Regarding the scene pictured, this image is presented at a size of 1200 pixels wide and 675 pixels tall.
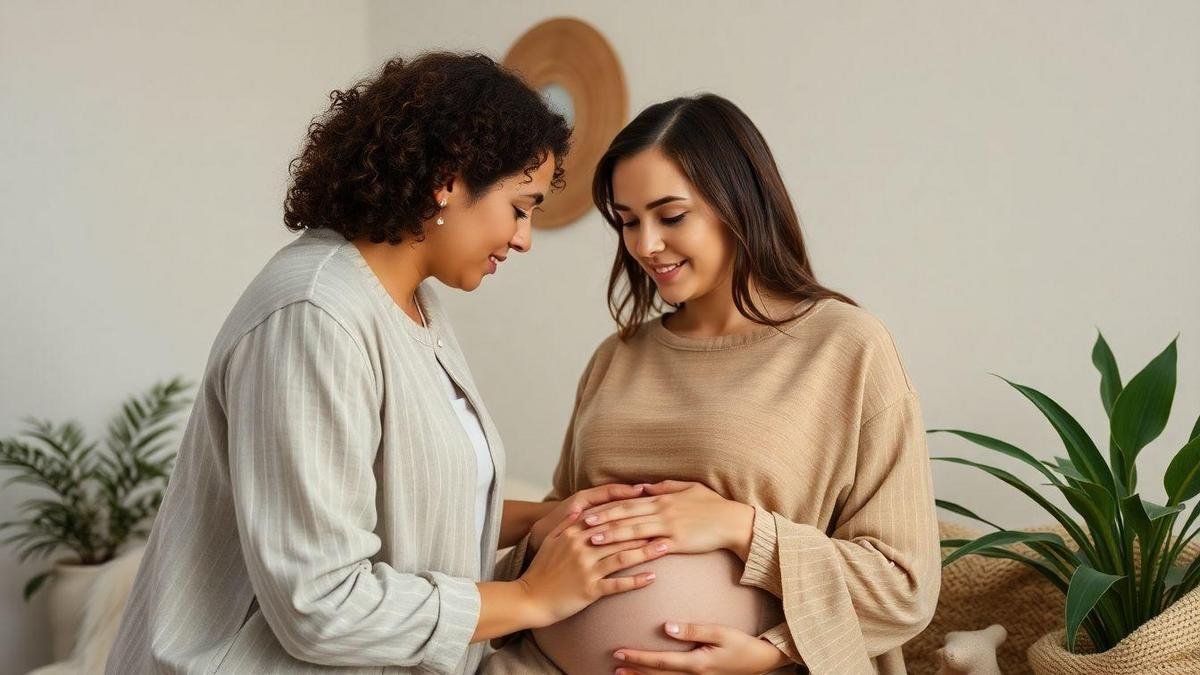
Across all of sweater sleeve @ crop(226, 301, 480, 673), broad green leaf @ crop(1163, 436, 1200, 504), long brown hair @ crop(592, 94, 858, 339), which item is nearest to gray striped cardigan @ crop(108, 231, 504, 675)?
sweater sleeve @ crop(226, 301, 480, 673)

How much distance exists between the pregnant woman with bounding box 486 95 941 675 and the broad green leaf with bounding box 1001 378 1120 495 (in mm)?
285

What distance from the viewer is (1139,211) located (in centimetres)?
186

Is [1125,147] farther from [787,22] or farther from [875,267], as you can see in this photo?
[787,22]

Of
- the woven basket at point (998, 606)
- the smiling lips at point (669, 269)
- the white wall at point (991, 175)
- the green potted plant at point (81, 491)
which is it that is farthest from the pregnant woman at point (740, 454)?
the green potted plant at point (81, 491)

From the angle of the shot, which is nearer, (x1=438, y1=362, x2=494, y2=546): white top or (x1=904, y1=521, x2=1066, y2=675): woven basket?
(x1=438, y1=362, x2=494, y2=546): white top

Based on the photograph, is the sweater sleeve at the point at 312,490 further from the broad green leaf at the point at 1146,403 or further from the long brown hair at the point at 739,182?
the broad green leaf at the point at 1146,403

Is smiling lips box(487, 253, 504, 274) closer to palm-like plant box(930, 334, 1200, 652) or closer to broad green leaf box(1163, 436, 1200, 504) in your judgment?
palm-like plant box(930, 334, 1200, 652)

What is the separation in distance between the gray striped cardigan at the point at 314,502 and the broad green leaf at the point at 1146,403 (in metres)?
0.96

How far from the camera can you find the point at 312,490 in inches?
43.1

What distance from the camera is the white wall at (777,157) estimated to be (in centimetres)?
189

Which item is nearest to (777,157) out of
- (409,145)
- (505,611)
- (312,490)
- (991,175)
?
(991,175)

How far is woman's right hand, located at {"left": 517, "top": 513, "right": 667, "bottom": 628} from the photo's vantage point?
1.35 m

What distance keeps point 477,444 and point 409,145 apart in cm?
42

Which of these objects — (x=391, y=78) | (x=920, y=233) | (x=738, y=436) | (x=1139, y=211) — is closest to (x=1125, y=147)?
(x=1139, y=211)
